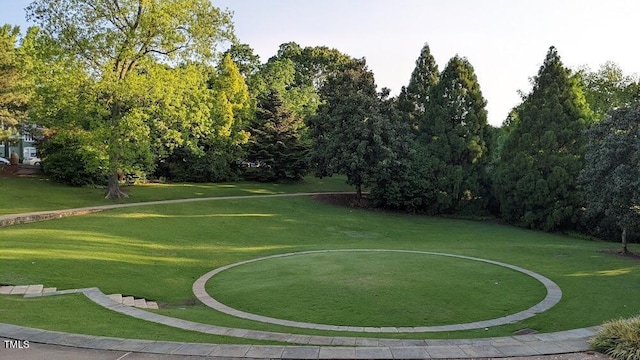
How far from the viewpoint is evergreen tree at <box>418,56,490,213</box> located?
3262cm

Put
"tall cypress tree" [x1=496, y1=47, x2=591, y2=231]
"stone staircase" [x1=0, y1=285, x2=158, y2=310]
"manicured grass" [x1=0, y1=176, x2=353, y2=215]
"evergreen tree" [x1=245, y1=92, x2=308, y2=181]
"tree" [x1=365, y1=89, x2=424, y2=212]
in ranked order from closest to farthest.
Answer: "stone staircase" [x1=0, y1=285, x2=158, y2=310], "manicured grass" [x1=0, y1=176, x2=353, y2=215], "tall cypress tree" [x1=496, y1=47, x2=591, y2=231], "tree" [x1=365, y1=89, x2=424, y2=212], "evergreen tree" [x1=245, y1=92, x2=308, y2=181]

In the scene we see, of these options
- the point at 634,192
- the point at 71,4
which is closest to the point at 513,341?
the point at 634,192

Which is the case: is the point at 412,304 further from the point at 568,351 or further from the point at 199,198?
the point at 199,198

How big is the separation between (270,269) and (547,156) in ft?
71.8

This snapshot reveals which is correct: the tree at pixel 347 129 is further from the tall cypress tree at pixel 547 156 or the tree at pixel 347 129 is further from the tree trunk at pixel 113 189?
the tree trunk at pixel 113 189

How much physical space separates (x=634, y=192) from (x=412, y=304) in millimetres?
12263

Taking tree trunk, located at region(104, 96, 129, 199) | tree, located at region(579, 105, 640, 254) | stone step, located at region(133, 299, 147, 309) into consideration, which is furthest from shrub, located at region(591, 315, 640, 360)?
tree trunk, located at region(104, 96, 129, 199)

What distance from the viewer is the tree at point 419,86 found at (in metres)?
37.4

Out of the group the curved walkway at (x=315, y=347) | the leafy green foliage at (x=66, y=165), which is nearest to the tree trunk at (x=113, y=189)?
the leafy green foliage at (x=66, y=165)

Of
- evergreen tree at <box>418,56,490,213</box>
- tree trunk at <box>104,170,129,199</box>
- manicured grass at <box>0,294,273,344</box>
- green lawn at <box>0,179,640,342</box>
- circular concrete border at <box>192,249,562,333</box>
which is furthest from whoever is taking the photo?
evergreen tree at <box>418,56,490,213</box>

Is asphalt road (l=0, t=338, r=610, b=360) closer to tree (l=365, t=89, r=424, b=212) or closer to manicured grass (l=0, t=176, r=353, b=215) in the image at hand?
manicured grass (l=0, t=176, r=353, b=215)

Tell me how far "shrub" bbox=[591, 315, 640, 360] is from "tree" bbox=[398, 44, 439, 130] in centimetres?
3147

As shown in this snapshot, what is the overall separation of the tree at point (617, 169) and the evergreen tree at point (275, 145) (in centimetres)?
2406

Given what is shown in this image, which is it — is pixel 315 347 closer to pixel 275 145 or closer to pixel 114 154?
pixel 114 154
